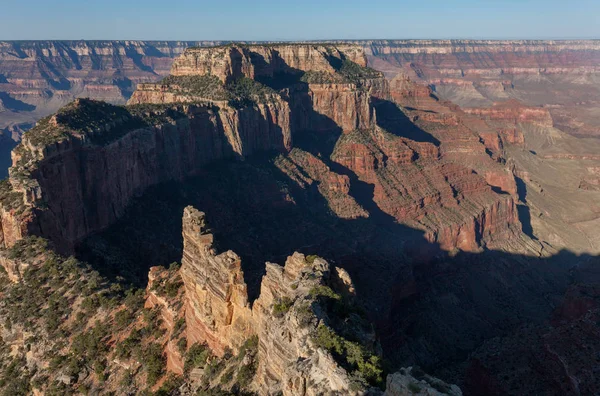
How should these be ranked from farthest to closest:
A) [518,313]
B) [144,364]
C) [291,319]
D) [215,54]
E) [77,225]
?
[215,54], [518,313], [77,225], [144,364], [291,319]

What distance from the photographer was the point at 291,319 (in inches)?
1071

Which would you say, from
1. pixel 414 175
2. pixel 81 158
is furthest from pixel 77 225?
pixel 414 175

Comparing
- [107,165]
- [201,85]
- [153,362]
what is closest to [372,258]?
[107,165]

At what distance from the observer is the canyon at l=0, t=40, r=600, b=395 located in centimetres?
3344

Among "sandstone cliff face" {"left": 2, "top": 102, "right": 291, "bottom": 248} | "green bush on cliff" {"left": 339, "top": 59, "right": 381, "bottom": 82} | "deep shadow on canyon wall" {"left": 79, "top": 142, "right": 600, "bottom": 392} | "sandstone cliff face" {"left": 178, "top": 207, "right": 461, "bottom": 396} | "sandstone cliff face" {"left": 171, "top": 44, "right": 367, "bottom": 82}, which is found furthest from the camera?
"green bush on cliff" {"left": 339, "top": 59, "right": 381, "bottom": 82}

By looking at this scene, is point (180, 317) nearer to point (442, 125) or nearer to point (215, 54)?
point (215, 54)

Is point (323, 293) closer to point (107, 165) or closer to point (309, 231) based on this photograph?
point (107, 165)

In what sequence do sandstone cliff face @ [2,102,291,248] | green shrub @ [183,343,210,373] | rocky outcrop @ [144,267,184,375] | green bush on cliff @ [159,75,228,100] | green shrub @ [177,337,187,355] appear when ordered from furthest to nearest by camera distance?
green bush on cliff @ [159,75,228,100] < sandstone cliff face @ [2,102,291,248] < green shrub @ [177,337,187,355] < rocky outcrop @ [144,267,184,375] < green shrub @ [183,343,210,373]

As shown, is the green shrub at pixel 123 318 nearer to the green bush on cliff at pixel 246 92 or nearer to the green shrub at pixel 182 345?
the green shrub at pixel 182 345

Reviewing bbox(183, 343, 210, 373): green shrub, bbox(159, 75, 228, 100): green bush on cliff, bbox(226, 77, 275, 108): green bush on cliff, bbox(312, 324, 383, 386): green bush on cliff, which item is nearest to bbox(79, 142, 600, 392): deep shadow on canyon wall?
bbox(226, 77, 275, 108): green bush on cliff

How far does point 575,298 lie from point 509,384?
20630 mm

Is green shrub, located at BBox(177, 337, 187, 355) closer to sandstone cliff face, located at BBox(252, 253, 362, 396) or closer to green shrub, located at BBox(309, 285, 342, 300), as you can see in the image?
sandstone cliff face, located at BBox(252, 253, 362, 396)

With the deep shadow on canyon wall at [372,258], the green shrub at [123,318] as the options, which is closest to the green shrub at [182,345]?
the green shrub at [123,318]

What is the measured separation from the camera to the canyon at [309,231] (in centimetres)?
3344
